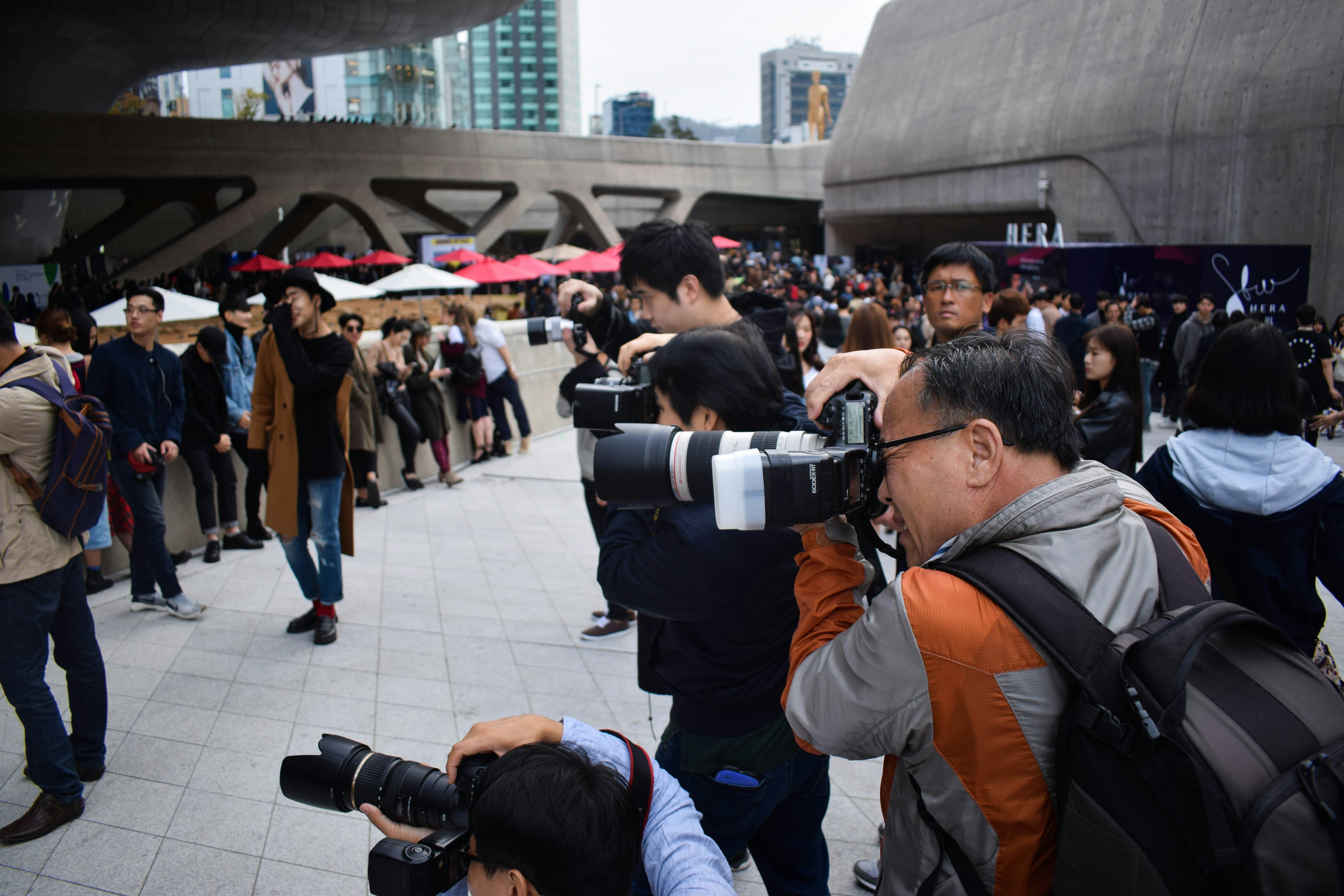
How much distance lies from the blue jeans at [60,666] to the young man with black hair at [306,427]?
1.21m

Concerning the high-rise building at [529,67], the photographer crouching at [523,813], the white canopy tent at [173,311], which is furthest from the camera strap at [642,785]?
the high-rise building at [529,67]

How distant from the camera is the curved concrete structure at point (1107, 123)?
1423 cm

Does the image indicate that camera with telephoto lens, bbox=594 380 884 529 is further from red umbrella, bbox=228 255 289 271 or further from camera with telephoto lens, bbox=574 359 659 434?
red umbrella, bbox=228 255 289 271

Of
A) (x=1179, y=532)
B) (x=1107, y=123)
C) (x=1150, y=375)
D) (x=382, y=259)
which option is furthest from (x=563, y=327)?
(x=382, y=259)

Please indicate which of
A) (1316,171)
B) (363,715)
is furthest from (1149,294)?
(363,715)

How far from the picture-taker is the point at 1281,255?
10.8 meters

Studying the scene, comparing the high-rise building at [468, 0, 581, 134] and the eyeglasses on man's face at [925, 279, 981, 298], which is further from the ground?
the high-rise building at [468, 0, 581, 134]

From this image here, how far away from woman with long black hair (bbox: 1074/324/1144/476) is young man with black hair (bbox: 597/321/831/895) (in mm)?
2253

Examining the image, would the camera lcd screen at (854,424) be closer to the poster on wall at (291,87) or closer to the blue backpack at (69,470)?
the blue backpack at (69,470)

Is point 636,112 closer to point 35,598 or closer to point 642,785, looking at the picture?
point 35,598

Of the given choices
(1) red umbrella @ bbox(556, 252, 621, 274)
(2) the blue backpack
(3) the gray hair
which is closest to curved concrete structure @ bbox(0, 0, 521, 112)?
(1) red umbrella @ bbox(556, 252, 621, 274)

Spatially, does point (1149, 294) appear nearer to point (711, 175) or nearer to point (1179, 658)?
point (1179, 658)

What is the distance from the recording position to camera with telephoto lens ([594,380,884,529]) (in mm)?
1378

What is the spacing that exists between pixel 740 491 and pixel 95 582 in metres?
5.28
